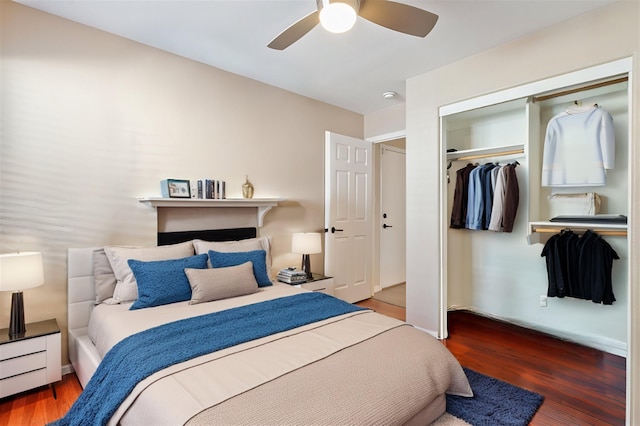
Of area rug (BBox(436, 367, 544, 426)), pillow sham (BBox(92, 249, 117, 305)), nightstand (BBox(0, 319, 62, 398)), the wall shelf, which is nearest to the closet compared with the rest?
area rug (BBox(436, 367, 544, 426))

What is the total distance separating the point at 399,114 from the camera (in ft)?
13.5

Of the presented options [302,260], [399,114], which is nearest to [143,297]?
[302,260]

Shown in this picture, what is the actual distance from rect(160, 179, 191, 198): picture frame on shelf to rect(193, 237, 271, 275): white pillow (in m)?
0.44

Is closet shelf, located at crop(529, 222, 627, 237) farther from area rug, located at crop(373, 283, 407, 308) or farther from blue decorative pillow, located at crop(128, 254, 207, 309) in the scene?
blue decorative pillow, located at crop(128, 254, 207, 309)

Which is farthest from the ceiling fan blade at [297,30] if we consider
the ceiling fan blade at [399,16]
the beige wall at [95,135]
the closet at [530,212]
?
the closet at [530,212]

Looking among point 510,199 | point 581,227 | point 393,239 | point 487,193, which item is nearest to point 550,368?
point 581,227

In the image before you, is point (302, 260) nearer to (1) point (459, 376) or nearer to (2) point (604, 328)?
(1) point (459, 376)

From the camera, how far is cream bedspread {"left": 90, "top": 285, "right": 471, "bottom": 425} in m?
1.13

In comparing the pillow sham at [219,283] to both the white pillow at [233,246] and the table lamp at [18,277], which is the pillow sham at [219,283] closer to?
the white pillow at [233,246]

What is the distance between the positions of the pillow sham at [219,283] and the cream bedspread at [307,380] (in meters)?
0.40

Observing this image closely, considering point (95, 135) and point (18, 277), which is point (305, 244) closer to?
point (95, 135)

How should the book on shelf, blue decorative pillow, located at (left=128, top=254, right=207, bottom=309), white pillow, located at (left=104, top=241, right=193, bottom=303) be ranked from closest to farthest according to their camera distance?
blue decorative pillow, located at (left=128, top=254, right=207, bottom=309)
white pillow, located at (left=104, top=241, right=193, bottom=303)
the book on shelf

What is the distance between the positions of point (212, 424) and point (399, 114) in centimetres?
392

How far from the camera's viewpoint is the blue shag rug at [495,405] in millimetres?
1879
